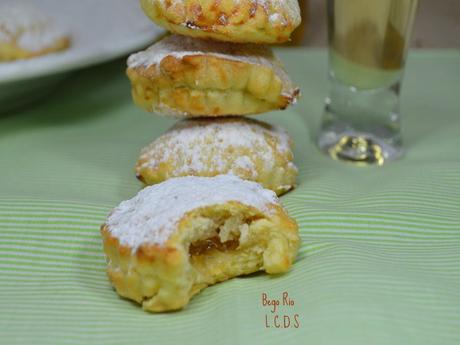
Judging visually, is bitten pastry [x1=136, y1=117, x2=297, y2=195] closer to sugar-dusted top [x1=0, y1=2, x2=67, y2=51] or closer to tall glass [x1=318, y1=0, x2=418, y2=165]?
tall glass [x1=318, y1=0, x2=418, y2=165]

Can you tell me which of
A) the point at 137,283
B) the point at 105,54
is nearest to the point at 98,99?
the point at 105,54

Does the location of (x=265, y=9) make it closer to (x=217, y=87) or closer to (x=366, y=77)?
(x=217, y=87)

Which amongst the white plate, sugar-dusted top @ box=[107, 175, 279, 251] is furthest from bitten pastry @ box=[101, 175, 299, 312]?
the white plate

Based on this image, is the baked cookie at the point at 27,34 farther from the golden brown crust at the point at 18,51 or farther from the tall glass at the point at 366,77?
the tall glass at the point at 366,77

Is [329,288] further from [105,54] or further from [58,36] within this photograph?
[58,36]

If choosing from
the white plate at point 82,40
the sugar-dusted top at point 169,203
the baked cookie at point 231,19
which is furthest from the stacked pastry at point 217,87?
the white plate at point 82,40

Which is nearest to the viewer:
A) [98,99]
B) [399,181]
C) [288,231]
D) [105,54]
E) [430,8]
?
[288,231]

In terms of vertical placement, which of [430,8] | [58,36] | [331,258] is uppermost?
[331,258]
